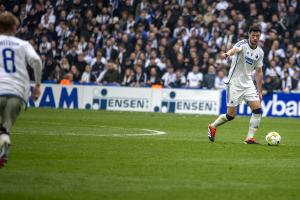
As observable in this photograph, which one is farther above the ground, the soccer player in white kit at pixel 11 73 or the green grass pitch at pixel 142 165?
the soccer player in white kit at pixel 11 73

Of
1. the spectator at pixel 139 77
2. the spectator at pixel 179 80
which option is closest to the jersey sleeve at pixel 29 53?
the spectator at pixel 179 80

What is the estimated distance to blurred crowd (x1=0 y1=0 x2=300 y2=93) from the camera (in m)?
32.1

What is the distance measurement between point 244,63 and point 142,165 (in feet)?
19.2

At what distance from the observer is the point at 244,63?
1775 cm

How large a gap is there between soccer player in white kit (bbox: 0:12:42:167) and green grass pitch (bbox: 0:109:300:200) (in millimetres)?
771

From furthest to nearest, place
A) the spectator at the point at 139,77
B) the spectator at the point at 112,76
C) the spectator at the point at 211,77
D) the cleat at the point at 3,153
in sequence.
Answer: the spectator at the point at 112,76
the spectator at the point at 139,77
the spectator at the point at 211,77
the cleat at the point at 3,153

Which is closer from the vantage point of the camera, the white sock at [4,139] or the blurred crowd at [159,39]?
the white sock at [4,139]

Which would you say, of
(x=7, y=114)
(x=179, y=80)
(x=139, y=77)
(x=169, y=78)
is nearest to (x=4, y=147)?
(x=7, y=114)

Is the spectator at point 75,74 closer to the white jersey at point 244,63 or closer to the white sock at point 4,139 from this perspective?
the white jersey at point 244,63

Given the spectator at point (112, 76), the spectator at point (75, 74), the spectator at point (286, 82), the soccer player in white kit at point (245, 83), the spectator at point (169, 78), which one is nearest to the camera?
the soccer player in white kit at point (245, 83)

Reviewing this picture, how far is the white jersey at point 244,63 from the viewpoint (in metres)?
17.6

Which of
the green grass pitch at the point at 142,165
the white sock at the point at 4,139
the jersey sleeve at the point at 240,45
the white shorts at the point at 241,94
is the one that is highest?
the jersey sleeve at the point at 240,45

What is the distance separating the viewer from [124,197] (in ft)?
31.4

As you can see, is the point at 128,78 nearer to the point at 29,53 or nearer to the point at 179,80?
the point at 179,80
